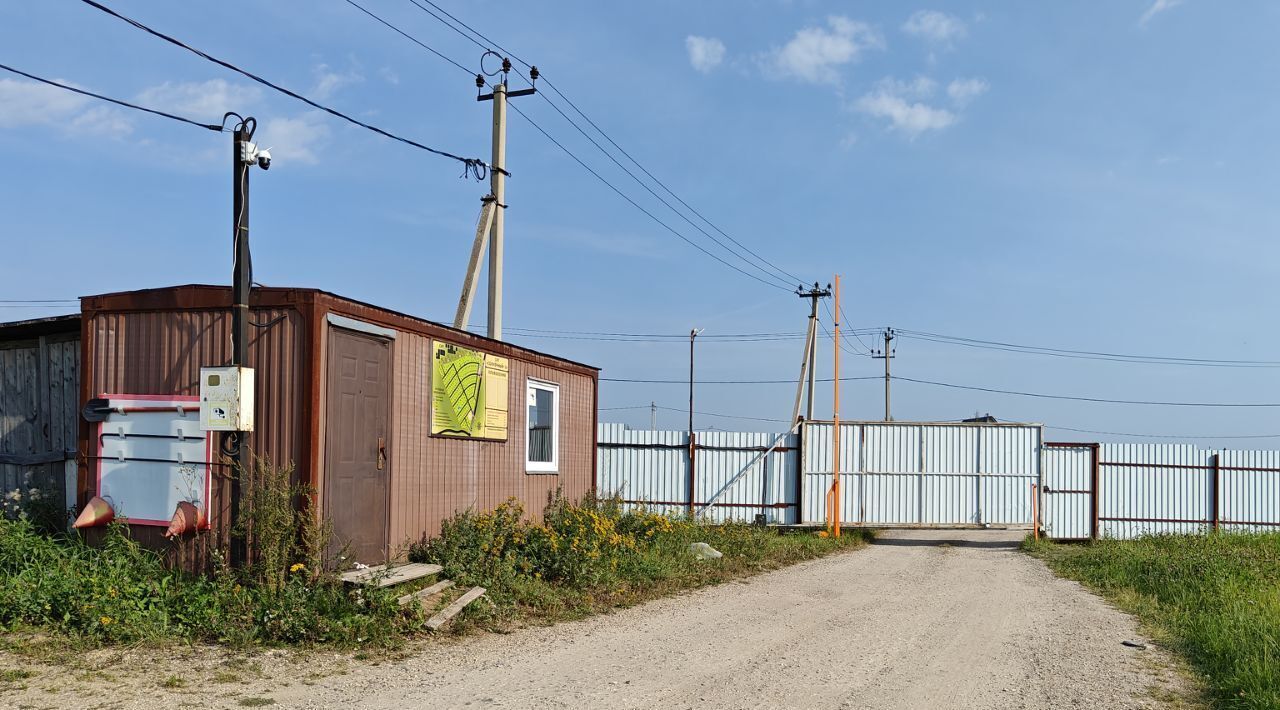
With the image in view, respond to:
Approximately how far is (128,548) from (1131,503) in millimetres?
18409

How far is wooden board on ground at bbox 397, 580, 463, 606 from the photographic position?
8553mm

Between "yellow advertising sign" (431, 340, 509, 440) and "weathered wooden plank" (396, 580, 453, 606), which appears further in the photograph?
→ "yellow advertising sign" (431, 340, 509, 440)

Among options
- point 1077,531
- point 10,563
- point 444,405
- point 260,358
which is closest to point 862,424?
point 1077,531

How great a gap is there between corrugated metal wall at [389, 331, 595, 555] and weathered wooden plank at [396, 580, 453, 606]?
3.32ft

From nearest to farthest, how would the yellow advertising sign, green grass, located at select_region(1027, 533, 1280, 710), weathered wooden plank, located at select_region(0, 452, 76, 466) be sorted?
green grass, located at select_region(1027, 533, 1280, 710), weathered wooden plank, located at select_region(0, 452, 76, 466), the yellow advertising sign

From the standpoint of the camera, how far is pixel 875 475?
19.9m

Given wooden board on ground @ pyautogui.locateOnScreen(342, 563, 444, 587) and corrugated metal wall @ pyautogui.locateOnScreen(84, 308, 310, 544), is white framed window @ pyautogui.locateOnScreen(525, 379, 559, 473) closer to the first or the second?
wooden board on ground @ pyautogui.locateOnScreen(342, 563, 444, 587)

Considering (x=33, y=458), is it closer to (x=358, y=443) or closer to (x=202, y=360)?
(x=202, y=360)

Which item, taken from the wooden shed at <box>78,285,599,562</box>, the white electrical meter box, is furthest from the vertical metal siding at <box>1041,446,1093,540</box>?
the white electrical meter box

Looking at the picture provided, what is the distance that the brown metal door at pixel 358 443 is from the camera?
9406 mm

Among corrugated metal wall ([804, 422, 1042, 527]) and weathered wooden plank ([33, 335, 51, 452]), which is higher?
weathered wooden plank ([33, 335, 51, 452])

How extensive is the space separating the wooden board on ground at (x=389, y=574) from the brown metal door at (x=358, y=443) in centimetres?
39

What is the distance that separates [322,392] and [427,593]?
201 centimetres

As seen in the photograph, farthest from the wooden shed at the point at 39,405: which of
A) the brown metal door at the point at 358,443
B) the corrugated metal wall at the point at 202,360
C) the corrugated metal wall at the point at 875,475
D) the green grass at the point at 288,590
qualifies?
the corrugated metal wall at the point at 875,475
